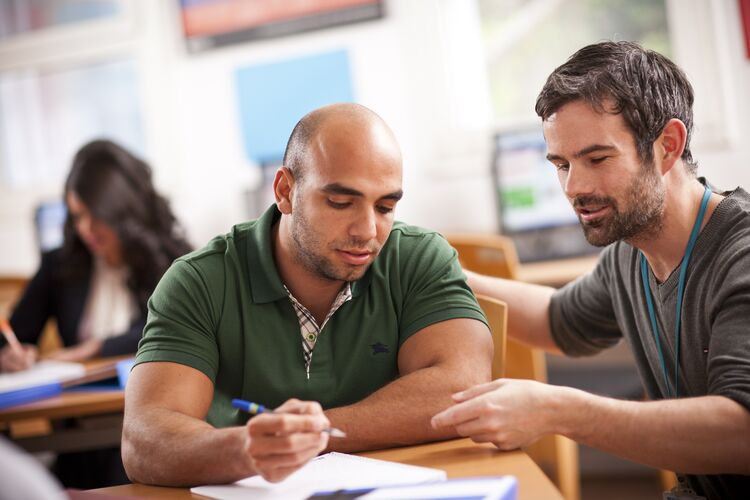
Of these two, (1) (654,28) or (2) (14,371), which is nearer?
(2) (14,371)

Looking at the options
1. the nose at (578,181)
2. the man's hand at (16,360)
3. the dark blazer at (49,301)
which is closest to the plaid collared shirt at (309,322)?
the nose at (578,181)

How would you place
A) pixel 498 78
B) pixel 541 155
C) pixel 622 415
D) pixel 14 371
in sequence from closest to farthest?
pixel 622 415, pixel 14 371, pixel 541 155, pixel 498 78

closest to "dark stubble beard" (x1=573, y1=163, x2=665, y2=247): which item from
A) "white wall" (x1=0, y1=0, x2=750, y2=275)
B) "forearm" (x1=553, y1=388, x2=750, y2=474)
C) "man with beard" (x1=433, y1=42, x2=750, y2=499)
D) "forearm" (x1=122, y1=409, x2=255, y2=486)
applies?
"man with beard" (x1=433, y1=42, x2=750, y2=499)

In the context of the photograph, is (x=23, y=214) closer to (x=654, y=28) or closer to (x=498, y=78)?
(x=498, y=78)

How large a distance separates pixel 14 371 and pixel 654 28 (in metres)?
2.87

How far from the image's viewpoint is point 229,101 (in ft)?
14.0

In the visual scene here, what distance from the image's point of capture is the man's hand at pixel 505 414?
1253 mm

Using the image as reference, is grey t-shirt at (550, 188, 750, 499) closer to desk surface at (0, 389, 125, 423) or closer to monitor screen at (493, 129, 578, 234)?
desk surface at (0, 389, 125, 423)

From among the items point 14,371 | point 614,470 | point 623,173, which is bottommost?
point 614,470

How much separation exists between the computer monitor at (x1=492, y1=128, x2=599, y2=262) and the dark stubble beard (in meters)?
2.05

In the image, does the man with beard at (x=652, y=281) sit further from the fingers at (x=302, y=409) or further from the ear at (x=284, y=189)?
the ear at (x=284, y=189)

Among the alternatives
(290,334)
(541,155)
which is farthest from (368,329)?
(541,155)

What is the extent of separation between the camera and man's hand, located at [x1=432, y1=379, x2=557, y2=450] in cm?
125

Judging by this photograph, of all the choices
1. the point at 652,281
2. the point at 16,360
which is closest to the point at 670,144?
the point at 652,281
